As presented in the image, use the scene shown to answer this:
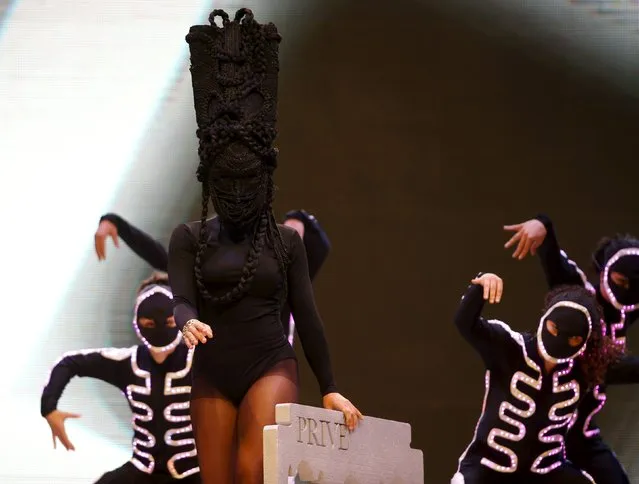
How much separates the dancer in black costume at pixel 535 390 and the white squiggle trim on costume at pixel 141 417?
1.42m

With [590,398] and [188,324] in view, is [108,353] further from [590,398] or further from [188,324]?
[188,324]

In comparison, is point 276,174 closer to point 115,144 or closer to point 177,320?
point 115,144

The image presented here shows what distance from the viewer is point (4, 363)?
5.68 m

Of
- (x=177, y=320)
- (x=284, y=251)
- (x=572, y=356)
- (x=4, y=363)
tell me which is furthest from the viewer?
(x=4, y=363)

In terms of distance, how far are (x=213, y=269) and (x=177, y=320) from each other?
20 centimetres

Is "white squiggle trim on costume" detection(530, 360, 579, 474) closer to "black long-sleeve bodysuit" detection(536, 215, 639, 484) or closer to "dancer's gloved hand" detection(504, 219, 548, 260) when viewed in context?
"black long-sleeve bodysuit" detection(536, 215, 639, 484)

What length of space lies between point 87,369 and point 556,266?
230 cm

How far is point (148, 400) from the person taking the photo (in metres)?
5.44

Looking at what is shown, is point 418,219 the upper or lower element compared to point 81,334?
upper

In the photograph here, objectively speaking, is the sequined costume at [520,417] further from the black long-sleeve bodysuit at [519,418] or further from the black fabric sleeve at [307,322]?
the black fabric sleeve at [307,322]

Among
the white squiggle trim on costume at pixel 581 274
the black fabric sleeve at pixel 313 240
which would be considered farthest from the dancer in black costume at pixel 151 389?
the white squiggle trim on costume at pixel 581 274

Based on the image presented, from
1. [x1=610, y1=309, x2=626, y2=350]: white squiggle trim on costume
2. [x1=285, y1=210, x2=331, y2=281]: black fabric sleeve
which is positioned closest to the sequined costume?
[x1=610, y1=309, x2=626, y2=350]: white squiggle trim on costume

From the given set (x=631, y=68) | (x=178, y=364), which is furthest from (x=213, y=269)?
(x=631, y=68)

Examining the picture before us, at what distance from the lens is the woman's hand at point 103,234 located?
5.55 metres
